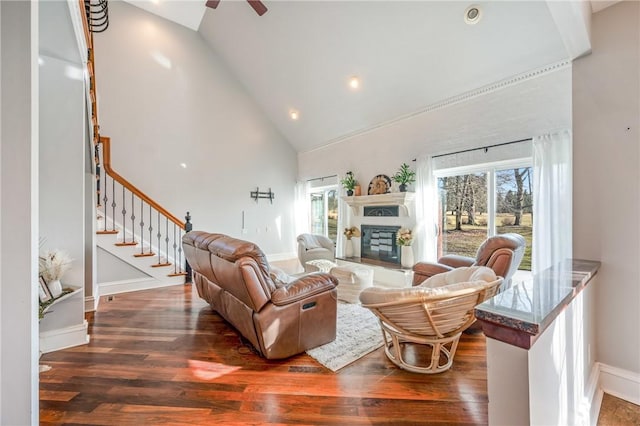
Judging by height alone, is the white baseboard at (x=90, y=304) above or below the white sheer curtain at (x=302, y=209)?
below

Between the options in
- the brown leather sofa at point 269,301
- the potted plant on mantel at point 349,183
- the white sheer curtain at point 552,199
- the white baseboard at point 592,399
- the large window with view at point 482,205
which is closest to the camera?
the white baseboard at point 592,399

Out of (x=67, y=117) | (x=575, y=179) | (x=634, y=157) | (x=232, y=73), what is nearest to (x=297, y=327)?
(x=575, y=179)

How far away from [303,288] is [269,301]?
1.01 feet

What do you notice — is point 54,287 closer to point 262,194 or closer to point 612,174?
point 612,174

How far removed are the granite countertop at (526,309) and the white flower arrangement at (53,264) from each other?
3.19 meters

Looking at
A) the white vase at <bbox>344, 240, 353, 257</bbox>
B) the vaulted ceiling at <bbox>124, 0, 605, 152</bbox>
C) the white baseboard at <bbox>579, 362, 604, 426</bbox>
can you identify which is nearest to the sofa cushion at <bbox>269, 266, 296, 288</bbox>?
the white baseboard at <bbox>579, 362, 604, 426</bbox>

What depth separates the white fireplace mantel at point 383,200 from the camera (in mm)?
4711

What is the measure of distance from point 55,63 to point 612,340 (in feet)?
16.2

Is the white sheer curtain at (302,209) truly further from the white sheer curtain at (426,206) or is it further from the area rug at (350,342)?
the area rug at (350,342)

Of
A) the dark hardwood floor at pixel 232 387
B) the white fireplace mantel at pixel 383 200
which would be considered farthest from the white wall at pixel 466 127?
the dark hardwood floor at pixel 232 387

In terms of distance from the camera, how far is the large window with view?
359 cm

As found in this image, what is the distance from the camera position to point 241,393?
1.87 meters

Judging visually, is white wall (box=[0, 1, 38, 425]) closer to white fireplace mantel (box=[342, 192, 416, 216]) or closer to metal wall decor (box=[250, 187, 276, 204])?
white fireplace mantel (box=[342, 192, 416, 216])

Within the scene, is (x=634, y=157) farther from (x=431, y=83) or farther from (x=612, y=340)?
(x=431, y=83)
